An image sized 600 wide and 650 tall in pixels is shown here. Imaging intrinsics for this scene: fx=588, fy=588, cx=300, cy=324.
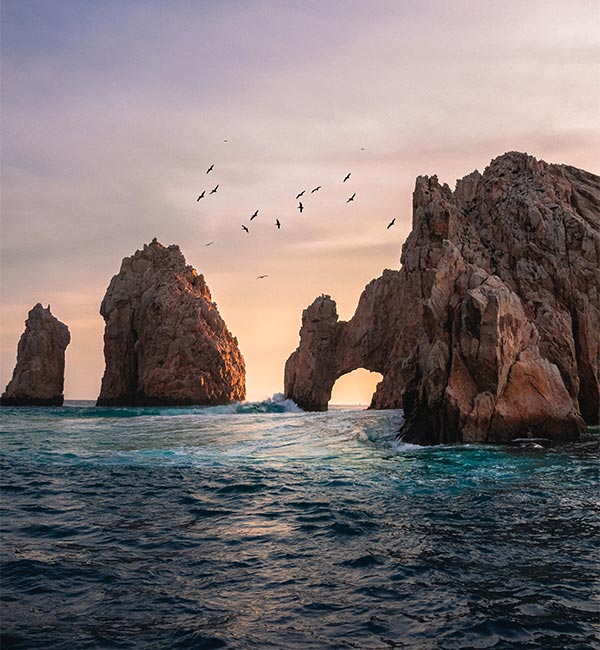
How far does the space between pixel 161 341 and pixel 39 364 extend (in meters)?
23.3

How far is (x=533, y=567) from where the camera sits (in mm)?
9781

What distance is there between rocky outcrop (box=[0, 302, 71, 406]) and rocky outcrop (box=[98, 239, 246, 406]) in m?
10.1

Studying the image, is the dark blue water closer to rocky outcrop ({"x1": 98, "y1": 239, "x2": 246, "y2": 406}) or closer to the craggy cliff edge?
the craggy cliff edge

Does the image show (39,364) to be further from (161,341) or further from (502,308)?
(502,308)

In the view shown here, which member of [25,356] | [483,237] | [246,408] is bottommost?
[246,408]

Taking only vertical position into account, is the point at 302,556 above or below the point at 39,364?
below

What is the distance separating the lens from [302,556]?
34.2ft

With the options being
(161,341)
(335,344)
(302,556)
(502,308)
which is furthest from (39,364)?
(302,556)

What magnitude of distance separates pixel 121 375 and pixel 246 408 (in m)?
28.7

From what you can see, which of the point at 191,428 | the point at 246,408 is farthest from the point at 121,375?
the point at 191,428

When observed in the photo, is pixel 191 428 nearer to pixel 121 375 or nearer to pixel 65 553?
pixel 65 553

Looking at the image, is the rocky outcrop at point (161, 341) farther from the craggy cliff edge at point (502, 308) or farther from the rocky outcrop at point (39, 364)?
the craggy cliff edge at point (502, 308)

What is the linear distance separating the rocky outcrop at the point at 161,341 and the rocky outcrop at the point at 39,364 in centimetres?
1006

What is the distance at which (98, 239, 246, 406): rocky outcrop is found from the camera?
318ft
